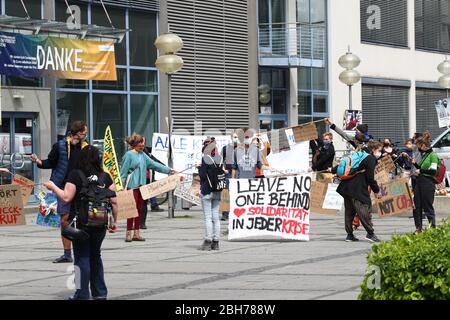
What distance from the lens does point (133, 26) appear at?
3123 cm

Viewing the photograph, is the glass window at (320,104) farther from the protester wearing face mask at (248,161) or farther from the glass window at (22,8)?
the protester wearing face mask at (248,161)

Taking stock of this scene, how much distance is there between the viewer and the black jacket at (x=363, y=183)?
1756cm

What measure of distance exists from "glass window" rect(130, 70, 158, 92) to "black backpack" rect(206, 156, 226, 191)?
1500 centimetres

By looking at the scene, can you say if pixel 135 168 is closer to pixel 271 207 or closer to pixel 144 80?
pixel 271 207

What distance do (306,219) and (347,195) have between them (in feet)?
2.57

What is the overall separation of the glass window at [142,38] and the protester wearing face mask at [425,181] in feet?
47.1

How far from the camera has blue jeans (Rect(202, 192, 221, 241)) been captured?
16.6 meters

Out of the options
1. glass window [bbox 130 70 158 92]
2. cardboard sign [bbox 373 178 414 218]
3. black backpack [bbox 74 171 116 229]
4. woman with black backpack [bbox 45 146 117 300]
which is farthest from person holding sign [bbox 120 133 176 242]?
glass window [bbox 130 70 158 92]

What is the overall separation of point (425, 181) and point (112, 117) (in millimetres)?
13995

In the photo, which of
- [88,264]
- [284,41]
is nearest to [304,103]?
[284,41]

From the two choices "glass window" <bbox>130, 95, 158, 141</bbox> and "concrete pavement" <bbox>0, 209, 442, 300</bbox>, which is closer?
"concrete pavement" <bbox>0, 209, 442, 300</bbox>

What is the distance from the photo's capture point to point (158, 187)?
62.2ft

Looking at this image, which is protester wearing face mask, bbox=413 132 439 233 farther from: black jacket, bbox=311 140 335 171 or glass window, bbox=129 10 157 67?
glass window, bbox=129 10 157 67

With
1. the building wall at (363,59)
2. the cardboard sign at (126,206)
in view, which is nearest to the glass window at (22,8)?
the cardboard sign at (126,206)
